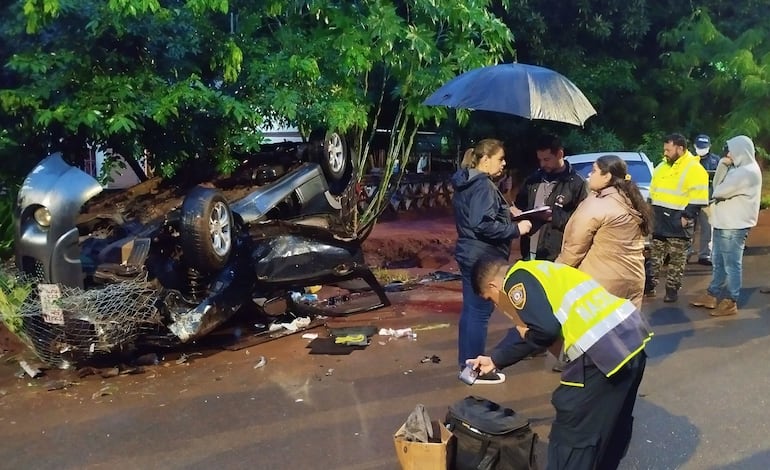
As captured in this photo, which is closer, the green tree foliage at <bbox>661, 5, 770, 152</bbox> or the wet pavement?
the wet pavement

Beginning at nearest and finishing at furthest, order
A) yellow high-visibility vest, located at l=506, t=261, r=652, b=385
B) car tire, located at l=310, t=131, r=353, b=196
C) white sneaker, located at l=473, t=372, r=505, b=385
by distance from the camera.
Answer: yellow high-visibility vest, located at l=506, t=261, r=652, b=385 → white sneaker, located at l=473, t=372, r=505, b=385 → car tire, located at l=310, t=131, r=353, b=196

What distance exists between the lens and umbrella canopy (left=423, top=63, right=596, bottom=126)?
5.88 meters

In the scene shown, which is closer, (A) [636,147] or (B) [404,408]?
(B) [404,408]

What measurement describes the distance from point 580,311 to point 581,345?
0.14 metres

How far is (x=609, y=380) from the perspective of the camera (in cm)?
320

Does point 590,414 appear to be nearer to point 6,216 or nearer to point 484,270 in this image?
point 484,270

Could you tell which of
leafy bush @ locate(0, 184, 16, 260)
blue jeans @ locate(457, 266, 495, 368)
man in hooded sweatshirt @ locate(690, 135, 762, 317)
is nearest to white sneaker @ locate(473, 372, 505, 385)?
blue jeans @ locate(457, 266, 495, 368)

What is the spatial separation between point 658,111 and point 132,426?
1435cm

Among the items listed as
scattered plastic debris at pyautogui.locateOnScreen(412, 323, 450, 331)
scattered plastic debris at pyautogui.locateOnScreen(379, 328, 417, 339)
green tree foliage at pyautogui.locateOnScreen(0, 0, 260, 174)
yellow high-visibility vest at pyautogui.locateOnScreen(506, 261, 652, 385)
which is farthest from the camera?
scattered plastic debris at pyautogui.locateOnScreen(412, 323, 450, 331)

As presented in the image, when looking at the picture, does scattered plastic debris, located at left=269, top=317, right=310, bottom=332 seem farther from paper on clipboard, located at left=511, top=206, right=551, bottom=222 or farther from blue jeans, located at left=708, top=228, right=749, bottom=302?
blue jeans, located at left=708, top=228, right=749, bottom=302

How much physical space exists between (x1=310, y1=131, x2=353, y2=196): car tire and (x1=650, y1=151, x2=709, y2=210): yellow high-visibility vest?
11.2 feet

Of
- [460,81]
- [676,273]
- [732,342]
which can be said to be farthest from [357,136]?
[732,342]

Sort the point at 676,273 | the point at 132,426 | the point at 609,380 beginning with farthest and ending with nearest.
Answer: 1. the point at 676,273
2. the point at 132,426
3. the point at 609,380

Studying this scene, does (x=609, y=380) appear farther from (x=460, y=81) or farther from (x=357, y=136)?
(x=357, y=136)
